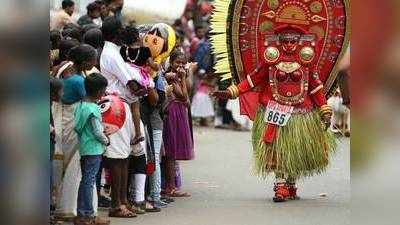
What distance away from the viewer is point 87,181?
553 centimetres

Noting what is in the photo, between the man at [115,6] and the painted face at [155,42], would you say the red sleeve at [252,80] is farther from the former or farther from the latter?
the man at [115,6]

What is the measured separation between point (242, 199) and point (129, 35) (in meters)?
1.82

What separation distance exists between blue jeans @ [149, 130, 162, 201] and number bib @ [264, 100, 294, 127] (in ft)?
2.91

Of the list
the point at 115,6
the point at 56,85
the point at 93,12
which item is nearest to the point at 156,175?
the point at 56,85

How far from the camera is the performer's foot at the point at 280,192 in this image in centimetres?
683

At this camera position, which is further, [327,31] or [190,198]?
[190,198]

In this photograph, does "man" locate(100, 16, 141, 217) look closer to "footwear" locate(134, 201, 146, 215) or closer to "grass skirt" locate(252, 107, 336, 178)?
"footwear" locate(134, 201, 146, 215)

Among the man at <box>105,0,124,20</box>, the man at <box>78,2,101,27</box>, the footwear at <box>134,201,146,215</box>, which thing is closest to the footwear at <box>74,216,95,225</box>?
the footwear at <box>134,201,146,215</box>

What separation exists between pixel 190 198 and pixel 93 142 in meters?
1.78

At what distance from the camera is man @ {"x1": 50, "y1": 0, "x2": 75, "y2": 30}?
751 centimetres
